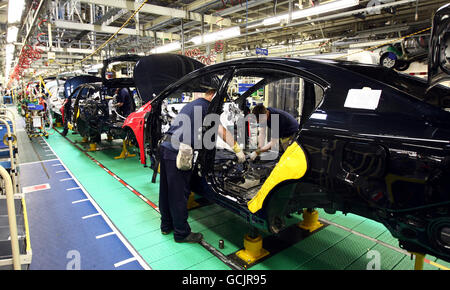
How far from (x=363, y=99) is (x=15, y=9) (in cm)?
693

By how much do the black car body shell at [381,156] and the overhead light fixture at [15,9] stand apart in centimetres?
596

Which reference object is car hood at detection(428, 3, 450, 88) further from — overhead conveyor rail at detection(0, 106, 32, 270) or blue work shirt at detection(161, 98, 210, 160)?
overhead conveyor rail at detection(0, 106, 32, 270)

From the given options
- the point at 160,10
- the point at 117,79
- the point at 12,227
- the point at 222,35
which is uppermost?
the point at 160,10

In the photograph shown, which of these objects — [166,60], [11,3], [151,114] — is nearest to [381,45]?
[166,60]

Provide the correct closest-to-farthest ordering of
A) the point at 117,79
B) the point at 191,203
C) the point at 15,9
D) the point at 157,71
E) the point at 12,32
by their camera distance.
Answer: the point at 191,203 < the point at 157,71 < the point at 15,9 < the point at 117,79 < the point at 12,32

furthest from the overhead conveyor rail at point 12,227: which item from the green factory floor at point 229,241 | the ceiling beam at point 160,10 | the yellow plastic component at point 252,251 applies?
the ceiling beam at point 160,10

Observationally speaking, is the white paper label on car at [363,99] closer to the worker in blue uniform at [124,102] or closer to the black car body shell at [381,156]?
the black car body shell at [381,156]

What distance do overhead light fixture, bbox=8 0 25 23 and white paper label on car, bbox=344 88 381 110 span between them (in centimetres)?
633

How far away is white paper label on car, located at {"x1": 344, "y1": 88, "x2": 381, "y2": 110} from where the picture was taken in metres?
1.48

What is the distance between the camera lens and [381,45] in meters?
6.74

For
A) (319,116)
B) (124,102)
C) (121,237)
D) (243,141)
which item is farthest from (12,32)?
(319,116)

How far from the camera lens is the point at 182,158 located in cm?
261

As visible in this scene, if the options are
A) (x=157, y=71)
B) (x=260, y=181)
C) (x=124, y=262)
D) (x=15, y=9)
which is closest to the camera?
(x=124, y=262)

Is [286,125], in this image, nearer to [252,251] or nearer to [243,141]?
[243,141]
